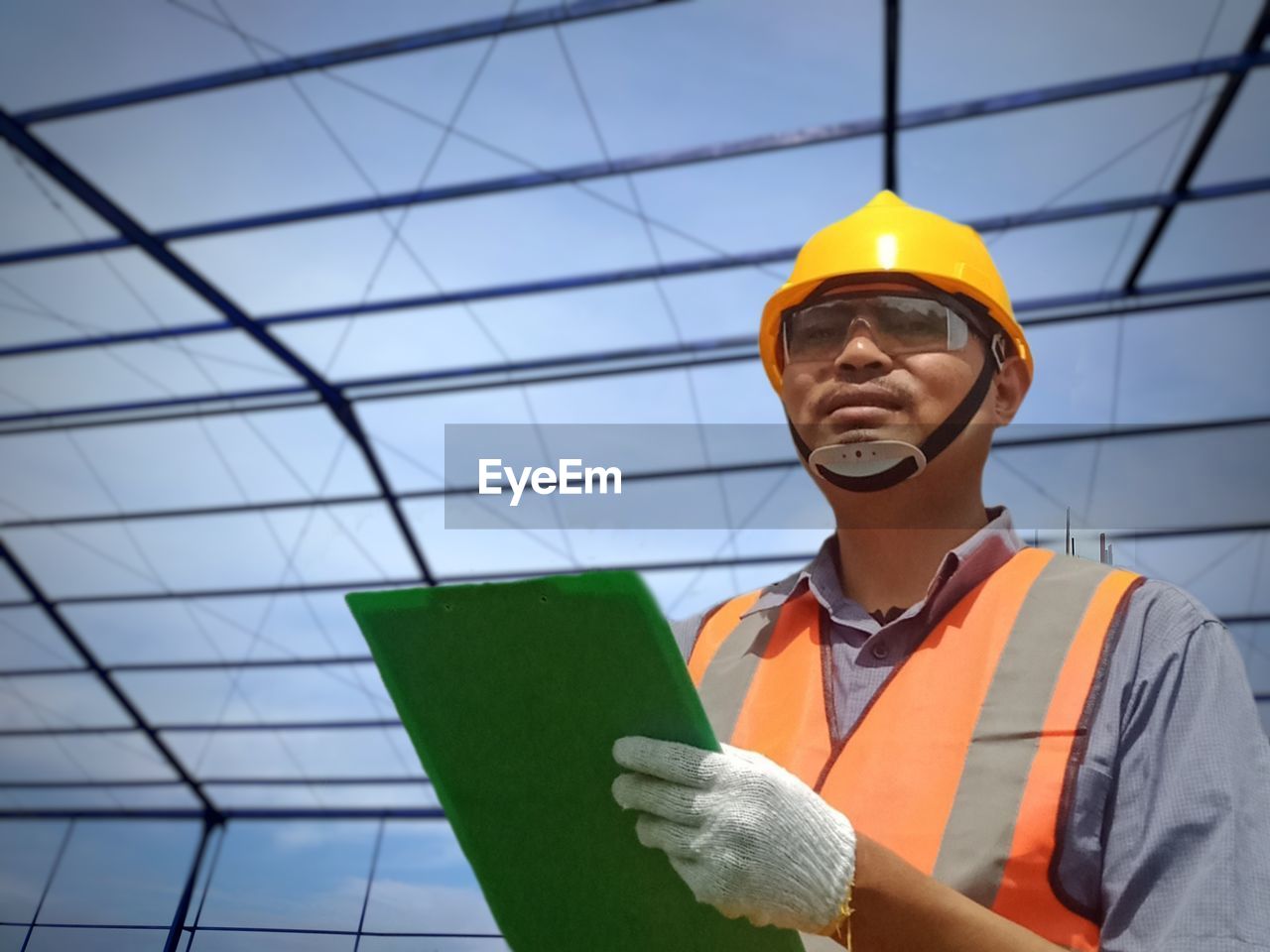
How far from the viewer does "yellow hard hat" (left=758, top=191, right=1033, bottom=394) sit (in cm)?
240

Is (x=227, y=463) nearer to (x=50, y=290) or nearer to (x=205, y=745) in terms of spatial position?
(x=50, y=290)

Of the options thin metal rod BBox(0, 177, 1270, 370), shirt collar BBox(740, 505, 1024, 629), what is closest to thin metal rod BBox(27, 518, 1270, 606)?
thin metal rod BBox(0, 177, 1270, 370)

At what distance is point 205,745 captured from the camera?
19.0 metres

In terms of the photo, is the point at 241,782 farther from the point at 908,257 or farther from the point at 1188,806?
the point at 1188,806

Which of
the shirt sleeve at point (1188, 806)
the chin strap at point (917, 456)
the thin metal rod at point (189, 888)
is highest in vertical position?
the thin metal rod at point (189, 888)

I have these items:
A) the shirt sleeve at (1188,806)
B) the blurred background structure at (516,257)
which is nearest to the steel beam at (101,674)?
the blurred background structure at (516,257)

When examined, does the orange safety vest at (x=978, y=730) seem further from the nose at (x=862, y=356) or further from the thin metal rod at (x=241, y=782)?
the thin metal rod at (x=241, y=782)

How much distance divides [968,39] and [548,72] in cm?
334

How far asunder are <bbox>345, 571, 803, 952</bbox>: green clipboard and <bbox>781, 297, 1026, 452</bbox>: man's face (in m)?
0.83

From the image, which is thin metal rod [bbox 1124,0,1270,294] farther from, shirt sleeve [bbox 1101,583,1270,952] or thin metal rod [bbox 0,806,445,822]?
thin metal rod [bbox 0,806,445,822]

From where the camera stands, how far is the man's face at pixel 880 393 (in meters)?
2.24

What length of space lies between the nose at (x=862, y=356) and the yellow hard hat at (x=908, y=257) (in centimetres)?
18

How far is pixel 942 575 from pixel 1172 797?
601 mm

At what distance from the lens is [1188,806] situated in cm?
167
